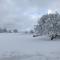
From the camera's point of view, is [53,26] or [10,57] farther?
[53,26]

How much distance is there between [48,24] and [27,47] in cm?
41

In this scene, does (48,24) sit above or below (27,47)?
above

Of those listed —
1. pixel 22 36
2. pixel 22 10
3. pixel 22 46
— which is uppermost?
pixel 22 10

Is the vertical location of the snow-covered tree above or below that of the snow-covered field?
above

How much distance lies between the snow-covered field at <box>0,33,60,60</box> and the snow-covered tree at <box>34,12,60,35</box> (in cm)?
10

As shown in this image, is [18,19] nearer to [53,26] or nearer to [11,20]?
[11,20]

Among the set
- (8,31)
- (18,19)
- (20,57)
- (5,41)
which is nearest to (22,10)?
(18,19)

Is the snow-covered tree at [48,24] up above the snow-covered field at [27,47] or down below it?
above

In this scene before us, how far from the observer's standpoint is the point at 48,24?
1896 millimetres

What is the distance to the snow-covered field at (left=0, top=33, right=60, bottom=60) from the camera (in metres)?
1.77

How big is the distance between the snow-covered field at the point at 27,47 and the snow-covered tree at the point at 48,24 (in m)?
0.10

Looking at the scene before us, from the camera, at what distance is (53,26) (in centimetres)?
189

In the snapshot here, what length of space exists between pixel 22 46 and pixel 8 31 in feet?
0.89

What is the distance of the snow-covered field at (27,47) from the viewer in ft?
5.82
